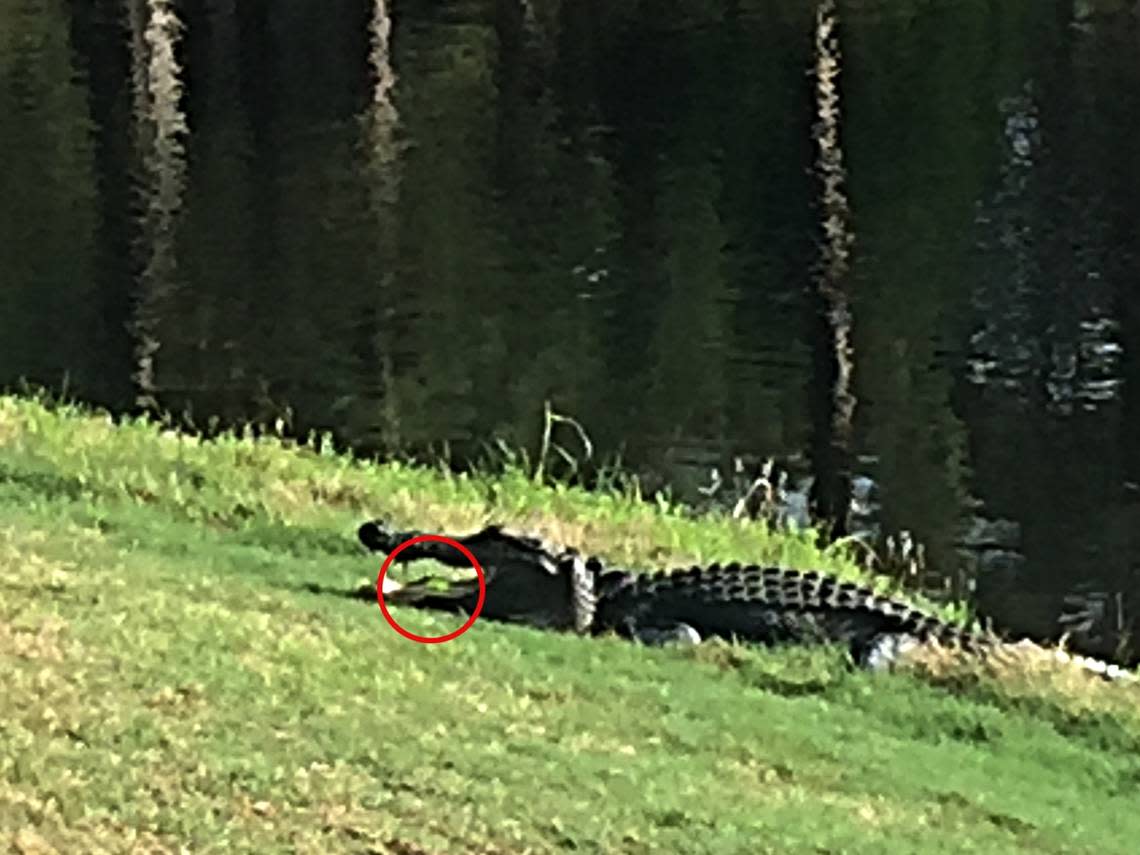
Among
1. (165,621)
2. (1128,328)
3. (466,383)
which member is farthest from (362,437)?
(165,621)

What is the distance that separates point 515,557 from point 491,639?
0.85 m

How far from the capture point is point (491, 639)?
6.92 metres

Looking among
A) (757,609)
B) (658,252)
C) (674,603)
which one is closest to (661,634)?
(674,603)

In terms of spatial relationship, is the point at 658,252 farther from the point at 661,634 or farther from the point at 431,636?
the point at 431,636

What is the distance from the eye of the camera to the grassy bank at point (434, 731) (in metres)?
4.88

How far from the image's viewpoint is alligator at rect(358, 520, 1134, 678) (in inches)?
299

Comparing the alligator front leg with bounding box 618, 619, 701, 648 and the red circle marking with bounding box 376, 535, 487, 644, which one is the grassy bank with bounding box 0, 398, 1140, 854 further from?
the alligator front leg with bounding box 618, 619, 701, 648

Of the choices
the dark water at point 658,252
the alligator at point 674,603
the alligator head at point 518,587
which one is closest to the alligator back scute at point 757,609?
the alligator at point 674,603

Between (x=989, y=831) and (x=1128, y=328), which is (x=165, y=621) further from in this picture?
(x=1128, y=328)

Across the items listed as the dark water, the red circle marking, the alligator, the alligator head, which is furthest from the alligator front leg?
the dark water

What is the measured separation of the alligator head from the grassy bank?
0.27 meters

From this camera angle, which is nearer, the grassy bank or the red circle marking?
the grassy bank

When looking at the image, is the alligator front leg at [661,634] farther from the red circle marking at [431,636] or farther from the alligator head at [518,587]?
the red circle marking at [431,636]

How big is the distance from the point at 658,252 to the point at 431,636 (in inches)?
656
